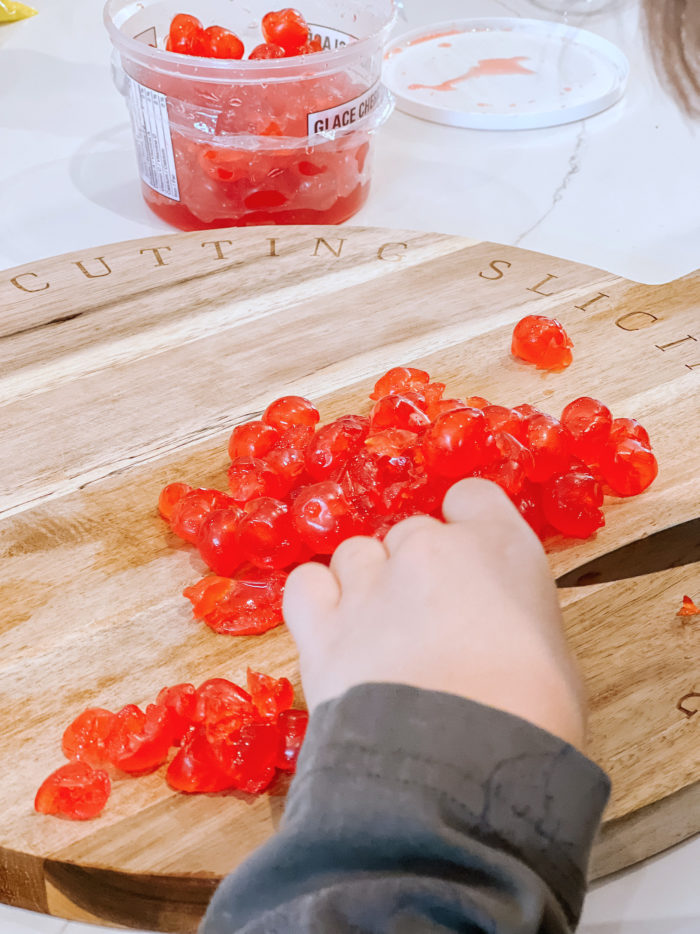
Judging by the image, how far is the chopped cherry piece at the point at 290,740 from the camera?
71 cm

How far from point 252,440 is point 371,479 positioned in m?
0.13

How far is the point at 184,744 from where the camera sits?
717 mm

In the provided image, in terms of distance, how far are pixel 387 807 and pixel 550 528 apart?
42 cm

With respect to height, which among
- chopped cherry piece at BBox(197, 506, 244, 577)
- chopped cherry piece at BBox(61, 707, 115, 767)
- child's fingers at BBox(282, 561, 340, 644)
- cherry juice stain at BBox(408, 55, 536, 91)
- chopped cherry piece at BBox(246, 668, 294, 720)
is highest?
cherry juice stain at BBox(408, 55, 536, 91)

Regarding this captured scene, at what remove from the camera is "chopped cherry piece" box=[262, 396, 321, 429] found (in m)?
0.98

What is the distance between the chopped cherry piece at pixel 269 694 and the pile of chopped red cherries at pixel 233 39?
870mm

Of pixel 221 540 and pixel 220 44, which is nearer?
pixel 221 540

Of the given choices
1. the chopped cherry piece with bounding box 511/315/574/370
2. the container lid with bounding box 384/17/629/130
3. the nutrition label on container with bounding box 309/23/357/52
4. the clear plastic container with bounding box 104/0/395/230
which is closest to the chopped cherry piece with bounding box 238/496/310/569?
the chopped cherry piece with bounding box 511/315/574/370

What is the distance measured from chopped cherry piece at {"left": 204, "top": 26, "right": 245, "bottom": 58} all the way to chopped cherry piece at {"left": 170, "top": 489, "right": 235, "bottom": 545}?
660 millimetres

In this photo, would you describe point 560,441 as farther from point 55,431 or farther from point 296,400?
point 55,431

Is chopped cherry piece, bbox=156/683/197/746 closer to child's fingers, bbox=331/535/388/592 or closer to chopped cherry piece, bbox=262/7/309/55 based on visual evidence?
child's fingers, bbox=331/535/388/592

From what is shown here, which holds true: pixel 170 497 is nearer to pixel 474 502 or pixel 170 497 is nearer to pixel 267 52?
pixel 474 502

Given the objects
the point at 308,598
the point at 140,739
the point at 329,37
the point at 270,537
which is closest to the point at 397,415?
the point at 270,537

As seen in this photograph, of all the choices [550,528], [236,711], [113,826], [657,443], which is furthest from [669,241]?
[113,826]
